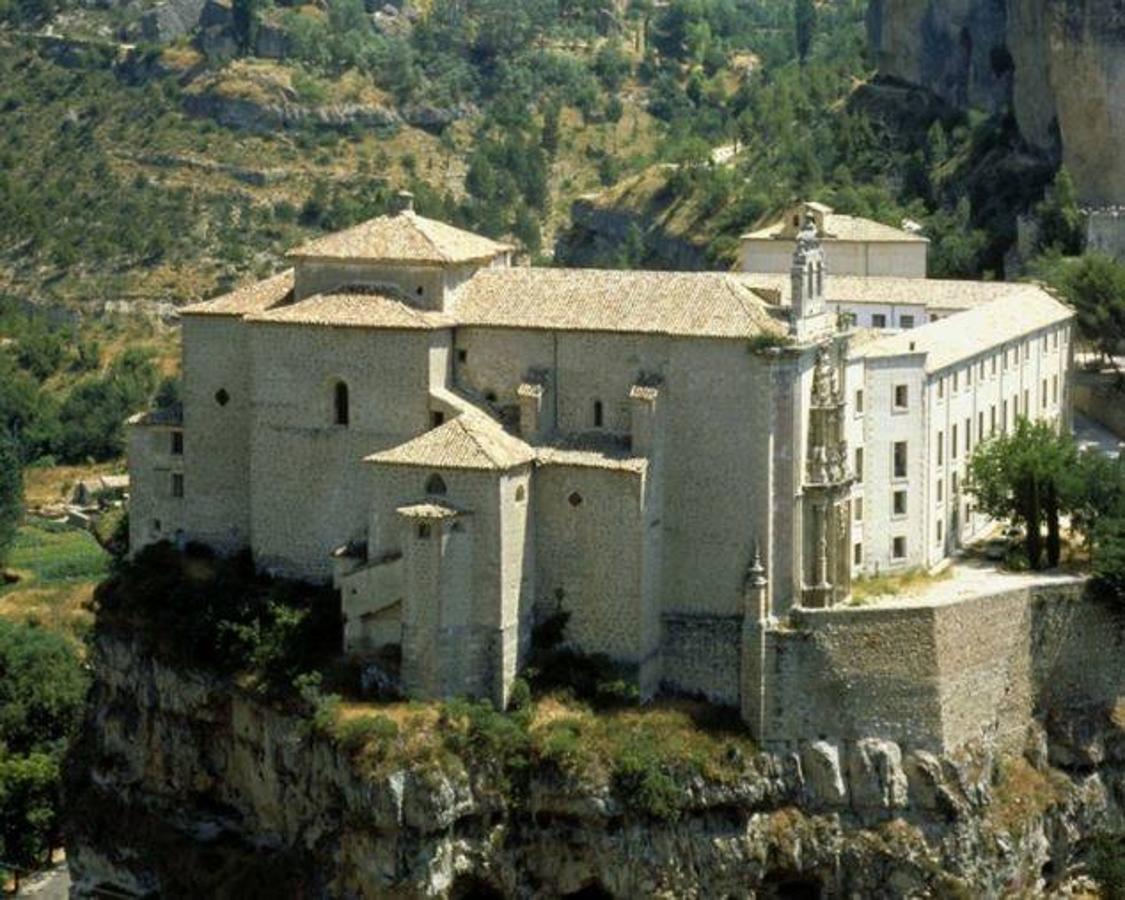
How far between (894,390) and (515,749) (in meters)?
12.2

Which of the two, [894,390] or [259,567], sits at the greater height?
[894,390]

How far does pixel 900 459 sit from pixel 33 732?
25622 millimetres

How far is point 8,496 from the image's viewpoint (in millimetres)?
93000

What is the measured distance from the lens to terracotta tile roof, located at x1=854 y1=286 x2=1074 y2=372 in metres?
60.1

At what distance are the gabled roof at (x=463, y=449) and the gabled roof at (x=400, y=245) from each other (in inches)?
161

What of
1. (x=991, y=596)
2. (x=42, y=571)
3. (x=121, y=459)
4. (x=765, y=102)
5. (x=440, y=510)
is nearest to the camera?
(x=440, y=510)

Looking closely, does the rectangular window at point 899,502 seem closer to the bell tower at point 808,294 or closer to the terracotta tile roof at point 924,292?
the bell tower at point 808,294

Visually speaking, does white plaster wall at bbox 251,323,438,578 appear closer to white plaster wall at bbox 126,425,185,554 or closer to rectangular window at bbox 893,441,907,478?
white plaster wall at bbox 126,425,185,554

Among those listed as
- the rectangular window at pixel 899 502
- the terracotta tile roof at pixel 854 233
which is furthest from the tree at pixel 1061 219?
the rectangular window at pixel 899 502

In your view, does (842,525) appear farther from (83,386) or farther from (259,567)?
(83,386)

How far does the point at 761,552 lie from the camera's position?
5459 cm

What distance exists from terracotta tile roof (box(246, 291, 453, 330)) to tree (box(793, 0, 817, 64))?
90368 mm

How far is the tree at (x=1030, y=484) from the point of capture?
2349 inches

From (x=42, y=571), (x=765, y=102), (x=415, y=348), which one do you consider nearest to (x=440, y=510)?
(x=415, y=348)
